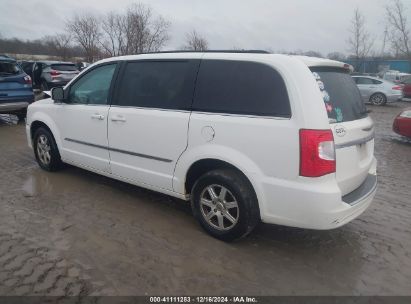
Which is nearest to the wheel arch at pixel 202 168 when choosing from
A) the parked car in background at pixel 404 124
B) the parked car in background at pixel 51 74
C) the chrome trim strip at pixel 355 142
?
the chrome trim strip at pixel 355 142

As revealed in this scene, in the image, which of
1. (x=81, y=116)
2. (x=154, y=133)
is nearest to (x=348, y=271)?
(x=154, y=133)

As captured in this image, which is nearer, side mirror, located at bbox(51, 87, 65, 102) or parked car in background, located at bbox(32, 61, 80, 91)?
side mirror, located at bbox(51, 87, 65, 102)

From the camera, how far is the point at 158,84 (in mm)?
4070

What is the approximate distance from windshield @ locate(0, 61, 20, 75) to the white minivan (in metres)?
6.90

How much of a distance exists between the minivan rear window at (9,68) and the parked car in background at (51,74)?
6.63 m

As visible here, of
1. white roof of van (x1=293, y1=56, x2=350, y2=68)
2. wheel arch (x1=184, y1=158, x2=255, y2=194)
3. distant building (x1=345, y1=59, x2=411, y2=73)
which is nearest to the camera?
white roof of van (x1=293, y1=56, x2=350, y2=68)

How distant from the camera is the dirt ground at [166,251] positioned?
9.59 ft

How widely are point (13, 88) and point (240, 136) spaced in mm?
8800

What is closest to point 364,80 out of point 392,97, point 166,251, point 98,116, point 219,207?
point 392,97

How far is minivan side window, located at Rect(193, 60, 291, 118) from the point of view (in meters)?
3.17

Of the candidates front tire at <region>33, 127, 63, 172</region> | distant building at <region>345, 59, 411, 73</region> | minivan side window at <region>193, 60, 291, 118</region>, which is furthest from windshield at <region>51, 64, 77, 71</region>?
distant building at <region>345, 59, 411, 73</region>

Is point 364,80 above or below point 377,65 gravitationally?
below

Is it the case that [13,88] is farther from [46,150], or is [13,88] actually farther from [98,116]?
[98,116]

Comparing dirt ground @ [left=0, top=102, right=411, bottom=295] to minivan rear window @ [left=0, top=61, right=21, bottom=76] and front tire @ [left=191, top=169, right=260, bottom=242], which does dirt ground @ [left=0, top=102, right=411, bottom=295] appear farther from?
minivan rear window @ [left=0, top=61, right=21, bottom=76]
